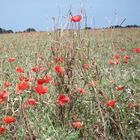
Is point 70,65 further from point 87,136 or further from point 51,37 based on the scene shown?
point 87,136

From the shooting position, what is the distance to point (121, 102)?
3.64 m

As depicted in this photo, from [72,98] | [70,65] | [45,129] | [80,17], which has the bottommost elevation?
[45,129]

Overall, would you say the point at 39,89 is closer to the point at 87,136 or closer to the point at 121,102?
the point at 87,136

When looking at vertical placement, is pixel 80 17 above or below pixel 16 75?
above

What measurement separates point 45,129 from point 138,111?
0.88 meters

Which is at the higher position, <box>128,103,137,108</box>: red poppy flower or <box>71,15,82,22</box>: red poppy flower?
<box>71,15,82,22</box>: red poppy flower

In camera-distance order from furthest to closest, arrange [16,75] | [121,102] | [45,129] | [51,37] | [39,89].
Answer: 1. [16,75]
2. [51,37]
3. [121,102]
4. [45,129]
5. [39,89]

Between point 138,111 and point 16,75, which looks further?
point 16,75

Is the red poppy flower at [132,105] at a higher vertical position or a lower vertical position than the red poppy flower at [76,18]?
lower

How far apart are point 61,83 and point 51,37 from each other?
57cm

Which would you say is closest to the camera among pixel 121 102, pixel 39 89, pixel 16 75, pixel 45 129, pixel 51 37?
pixel 39 89

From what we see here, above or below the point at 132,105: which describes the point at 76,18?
above

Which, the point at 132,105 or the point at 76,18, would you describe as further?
the point at 76,18

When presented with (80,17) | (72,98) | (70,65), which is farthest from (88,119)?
(80,17)
